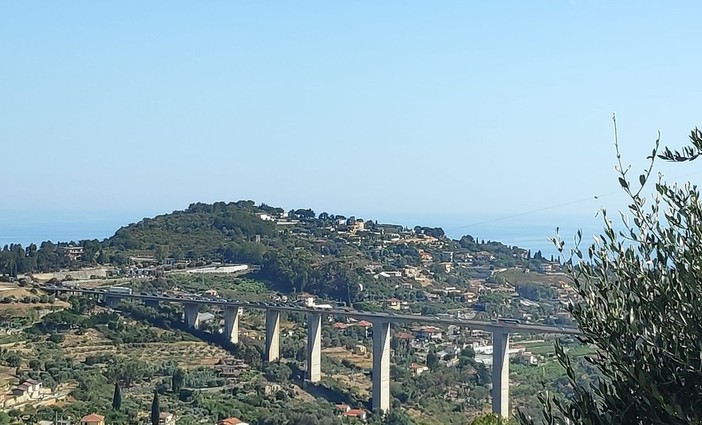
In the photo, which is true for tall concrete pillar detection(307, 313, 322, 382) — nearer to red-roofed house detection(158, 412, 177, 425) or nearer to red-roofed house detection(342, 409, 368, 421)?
red-roofed house detection(342, 409, 368, 421)

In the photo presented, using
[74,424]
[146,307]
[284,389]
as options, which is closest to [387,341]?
[284,389]

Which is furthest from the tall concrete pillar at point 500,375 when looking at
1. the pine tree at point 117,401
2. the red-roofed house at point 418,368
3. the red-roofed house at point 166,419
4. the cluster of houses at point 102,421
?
the pine tree at point 117,401

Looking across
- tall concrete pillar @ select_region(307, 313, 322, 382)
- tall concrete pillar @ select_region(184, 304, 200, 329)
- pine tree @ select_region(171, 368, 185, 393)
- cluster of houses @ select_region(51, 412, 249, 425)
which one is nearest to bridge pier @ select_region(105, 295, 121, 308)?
tall concrete pillar @ select_region(184, 304, 200, 329)

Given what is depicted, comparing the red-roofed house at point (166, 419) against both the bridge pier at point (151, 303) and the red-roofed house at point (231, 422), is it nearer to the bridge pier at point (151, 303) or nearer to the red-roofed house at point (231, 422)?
the red-roofed house at point (231, 422)

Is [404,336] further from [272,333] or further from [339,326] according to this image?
[272,333]

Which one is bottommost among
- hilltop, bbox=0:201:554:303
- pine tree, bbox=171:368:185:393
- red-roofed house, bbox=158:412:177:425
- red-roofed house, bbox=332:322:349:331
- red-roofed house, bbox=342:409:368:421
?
red-roofed house, bbox=342:409:368:421

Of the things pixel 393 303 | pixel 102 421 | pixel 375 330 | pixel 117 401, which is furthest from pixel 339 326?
pixel 102 421
